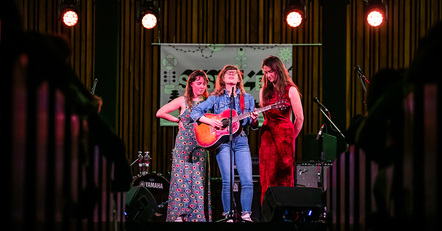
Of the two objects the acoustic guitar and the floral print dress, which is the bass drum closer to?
the floral print dress

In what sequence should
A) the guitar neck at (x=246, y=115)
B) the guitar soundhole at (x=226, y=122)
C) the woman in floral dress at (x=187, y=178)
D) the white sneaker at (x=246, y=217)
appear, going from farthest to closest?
the woman in floral dress at (x=187, y=178) → the guitar soundhole at (x=226, y=122) → the guitar neck at (x=246, y=115) → the white sneaker at (x=246, y=217)

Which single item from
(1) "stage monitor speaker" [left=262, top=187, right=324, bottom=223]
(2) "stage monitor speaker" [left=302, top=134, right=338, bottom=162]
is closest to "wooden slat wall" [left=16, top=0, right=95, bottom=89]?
(2) "stage monitor speaker" [left=302, top=134, right=338, bottom=162]

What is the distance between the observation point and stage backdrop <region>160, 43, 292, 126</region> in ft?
30.0

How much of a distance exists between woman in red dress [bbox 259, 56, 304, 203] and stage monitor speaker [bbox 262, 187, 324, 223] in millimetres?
772

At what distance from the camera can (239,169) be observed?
5762mm

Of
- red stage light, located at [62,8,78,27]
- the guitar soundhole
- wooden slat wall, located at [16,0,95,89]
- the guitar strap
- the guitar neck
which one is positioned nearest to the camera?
the guitar neck

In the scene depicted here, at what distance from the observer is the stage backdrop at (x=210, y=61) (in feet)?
30.0

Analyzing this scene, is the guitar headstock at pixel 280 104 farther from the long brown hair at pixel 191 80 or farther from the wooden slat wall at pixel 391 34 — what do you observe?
the wooden slat wall at pixel 391 34

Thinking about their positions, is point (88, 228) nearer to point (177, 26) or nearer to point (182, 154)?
point (182, 154)

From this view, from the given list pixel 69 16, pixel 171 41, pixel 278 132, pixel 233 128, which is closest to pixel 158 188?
pixel 233 128

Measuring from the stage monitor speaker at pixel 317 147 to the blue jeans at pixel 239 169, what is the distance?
8.08ft

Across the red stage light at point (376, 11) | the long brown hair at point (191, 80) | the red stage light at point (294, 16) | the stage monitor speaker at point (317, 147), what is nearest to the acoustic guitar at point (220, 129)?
the long brown hair at point (191, 80)

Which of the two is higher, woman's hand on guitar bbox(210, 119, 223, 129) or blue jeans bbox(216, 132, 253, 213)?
woman's hand on guitar bbox(210, 119, 223, 129)

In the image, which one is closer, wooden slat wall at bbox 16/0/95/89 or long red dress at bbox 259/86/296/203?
long red dress at bbox 259/86/296/203
